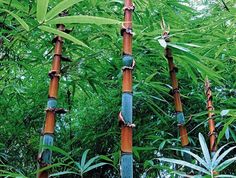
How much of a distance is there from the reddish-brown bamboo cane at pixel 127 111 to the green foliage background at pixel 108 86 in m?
0.38

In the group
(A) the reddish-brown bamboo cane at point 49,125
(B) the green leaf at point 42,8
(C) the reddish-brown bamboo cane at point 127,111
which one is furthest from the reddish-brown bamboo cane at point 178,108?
(B) the green leaf at point 42,8

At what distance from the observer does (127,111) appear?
0.94m

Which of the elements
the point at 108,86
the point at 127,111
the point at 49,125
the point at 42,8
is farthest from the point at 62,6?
the point at 108,86

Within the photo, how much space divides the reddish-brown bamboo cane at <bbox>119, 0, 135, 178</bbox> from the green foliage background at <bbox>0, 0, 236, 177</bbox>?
38cm

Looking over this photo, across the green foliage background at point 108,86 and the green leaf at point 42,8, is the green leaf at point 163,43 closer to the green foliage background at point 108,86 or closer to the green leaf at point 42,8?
the green foliage background at point 108,86

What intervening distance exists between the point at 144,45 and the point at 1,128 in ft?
3.94

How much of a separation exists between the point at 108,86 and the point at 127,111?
3.90ft

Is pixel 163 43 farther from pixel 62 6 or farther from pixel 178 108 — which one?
pixel 62 6

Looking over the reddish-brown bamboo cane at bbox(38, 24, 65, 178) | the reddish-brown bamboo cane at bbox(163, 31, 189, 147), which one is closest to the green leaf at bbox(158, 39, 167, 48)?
the reddish-brown bamboo cane at bbox(163, 31, 189, 147)

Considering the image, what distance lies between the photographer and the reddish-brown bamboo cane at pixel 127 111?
895mm

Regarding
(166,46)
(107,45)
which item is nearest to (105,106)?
(107,45)

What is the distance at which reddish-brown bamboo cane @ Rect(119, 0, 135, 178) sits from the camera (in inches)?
35.2

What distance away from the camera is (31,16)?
1.34m

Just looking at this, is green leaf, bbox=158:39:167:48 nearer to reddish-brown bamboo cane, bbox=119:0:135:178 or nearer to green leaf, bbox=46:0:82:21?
reddish-brown bamboo cane, bbox=119:0:135:178
